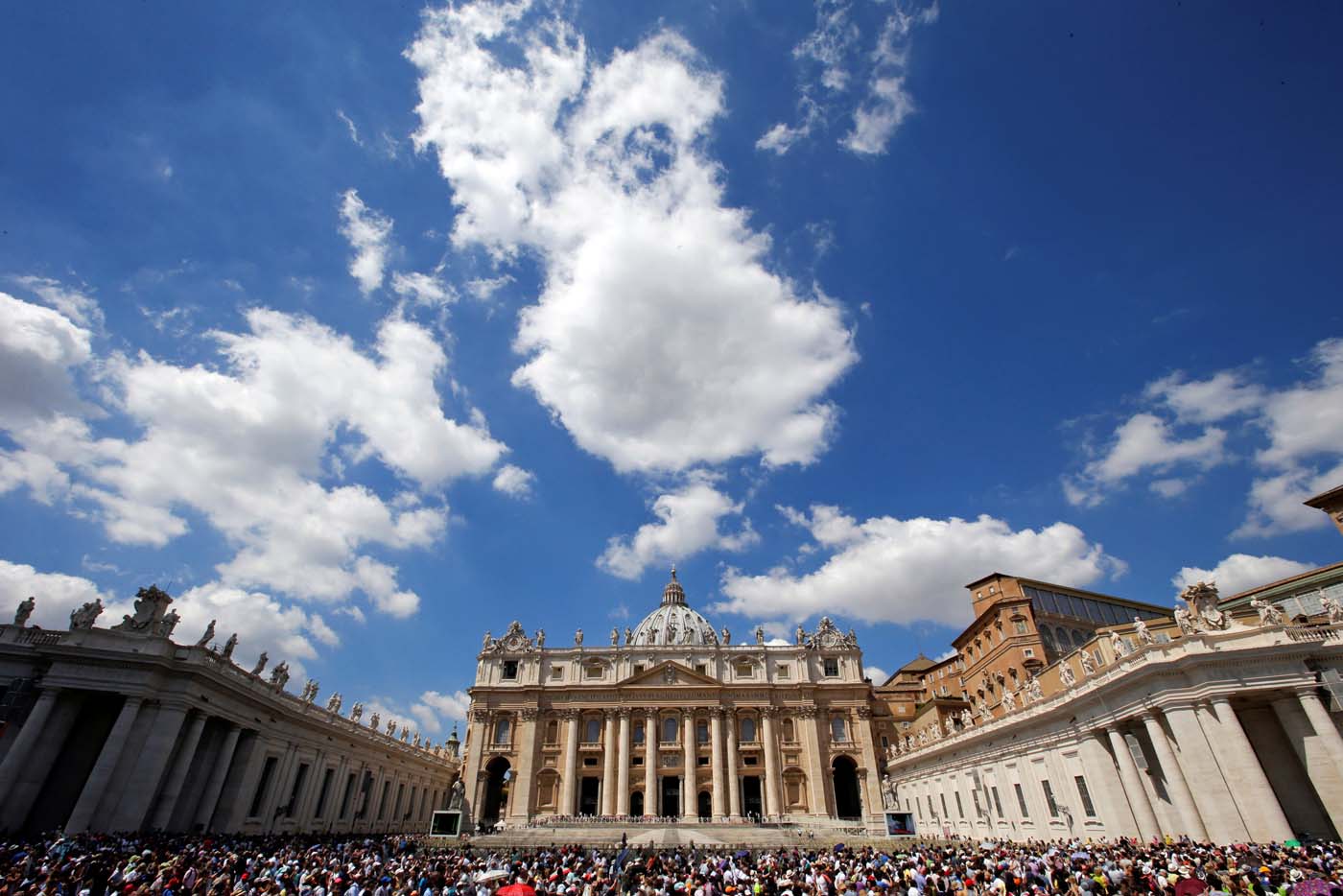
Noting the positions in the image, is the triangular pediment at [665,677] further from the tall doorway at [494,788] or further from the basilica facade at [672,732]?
the tall doorway at [494,788]

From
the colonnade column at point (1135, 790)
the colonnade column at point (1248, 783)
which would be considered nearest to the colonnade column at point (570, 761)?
the colonnade column at point (1135, 790)

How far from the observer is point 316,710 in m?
44.7

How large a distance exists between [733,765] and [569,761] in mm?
15729

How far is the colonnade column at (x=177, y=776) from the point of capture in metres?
30.2

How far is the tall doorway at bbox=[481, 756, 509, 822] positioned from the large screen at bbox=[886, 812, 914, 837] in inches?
1490

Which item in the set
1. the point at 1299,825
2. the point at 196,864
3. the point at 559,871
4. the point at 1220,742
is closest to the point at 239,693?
the point at 196,864

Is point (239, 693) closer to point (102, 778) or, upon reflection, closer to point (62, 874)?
point (102, 778)

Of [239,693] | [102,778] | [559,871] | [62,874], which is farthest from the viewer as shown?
[239,693]

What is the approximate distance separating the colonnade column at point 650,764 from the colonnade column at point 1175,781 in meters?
44.4

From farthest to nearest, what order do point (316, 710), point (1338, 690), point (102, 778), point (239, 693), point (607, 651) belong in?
1. point (607, 651)
2. point (316, 710)
3. point (239, 693)
4. point (102, 778)
5. point (1338, 690)

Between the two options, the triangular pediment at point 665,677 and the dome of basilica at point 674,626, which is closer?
the triangular pediment at point 665,677

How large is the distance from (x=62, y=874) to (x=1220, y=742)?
36615 mm

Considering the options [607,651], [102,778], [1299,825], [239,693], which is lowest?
[1299,825]

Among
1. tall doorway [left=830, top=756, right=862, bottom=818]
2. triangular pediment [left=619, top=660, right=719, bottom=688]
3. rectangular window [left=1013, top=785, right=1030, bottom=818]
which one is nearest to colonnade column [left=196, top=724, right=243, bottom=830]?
triangular pediment [left=619, top=660, right=719, bottom=688]
